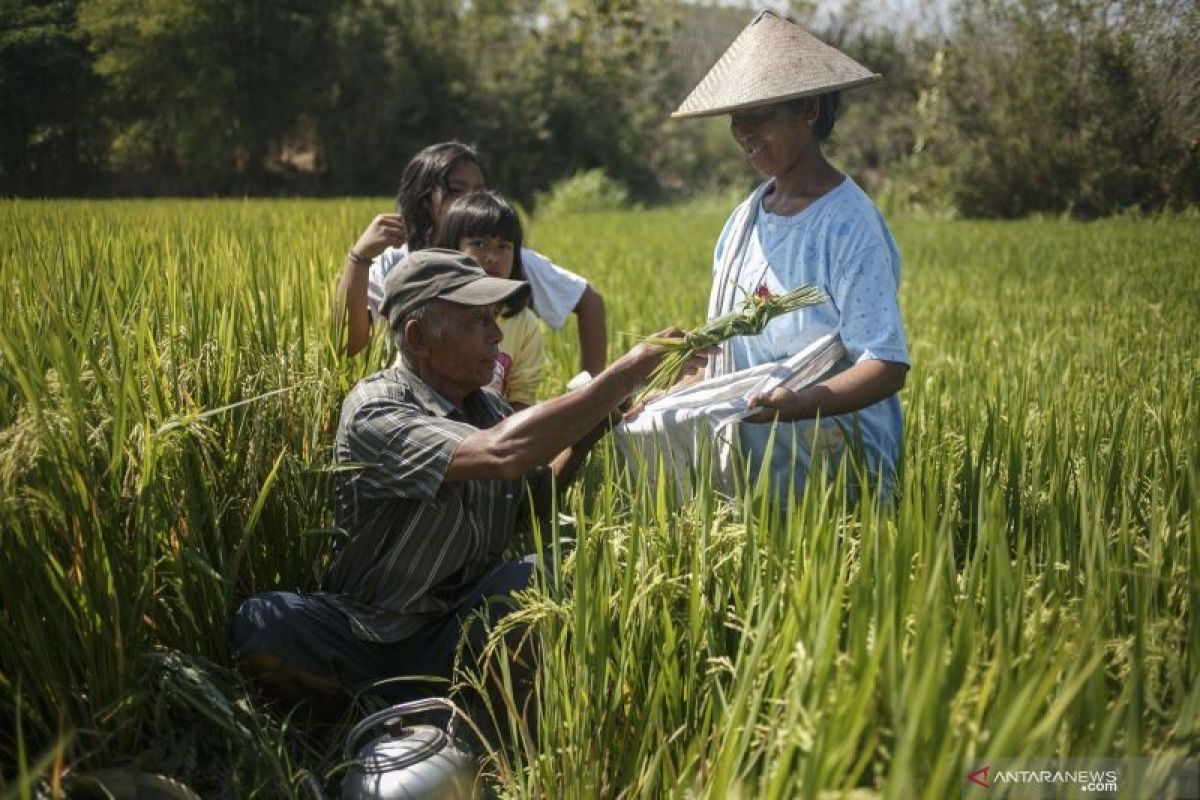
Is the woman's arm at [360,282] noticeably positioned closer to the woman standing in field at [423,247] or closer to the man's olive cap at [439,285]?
the woman standing in field at [423,247]

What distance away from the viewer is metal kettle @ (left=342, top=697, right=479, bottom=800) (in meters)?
1.86

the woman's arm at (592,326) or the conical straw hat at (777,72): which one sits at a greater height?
the conical straw hat at (777,72)

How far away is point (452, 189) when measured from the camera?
329 cm

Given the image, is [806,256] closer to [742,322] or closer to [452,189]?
[742,322]

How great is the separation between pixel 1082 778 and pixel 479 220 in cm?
221

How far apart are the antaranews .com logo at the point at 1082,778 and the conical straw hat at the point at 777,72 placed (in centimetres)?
142

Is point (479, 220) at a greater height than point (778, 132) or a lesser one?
lesser

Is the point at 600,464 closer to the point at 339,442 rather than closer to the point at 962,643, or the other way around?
the point at 339,442

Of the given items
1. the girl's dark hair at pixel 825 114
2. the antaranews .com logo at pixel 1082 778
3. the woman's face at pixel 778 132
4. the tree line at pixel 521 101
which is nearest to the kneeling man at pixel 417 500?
the woman's face at pixel 778 132

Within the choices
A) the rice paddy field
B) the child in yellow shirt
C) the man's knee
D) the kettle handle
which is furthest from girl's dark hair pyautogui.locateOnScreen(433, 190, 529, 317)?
the kettle handle

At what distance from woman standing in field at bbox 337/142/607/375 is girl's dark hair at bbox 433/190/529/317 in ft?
0.57

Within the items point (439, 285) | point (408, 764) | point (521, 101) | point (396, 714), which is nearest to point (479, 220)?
point (439, 285)

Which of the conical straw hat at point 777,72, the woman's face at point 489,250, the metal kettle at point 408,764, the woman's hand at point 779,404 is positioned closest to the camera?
the metal kettle at point 408,764

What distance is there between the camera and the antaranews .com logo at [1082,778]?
1.22 meters
